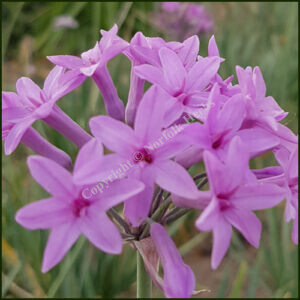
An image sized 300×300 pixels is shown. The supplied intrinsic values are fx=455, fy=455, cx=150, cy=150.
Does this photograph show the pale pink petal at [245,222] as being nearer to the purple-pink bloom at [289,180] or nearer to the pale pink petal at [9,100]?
the purple-pink bloom at [289,180]

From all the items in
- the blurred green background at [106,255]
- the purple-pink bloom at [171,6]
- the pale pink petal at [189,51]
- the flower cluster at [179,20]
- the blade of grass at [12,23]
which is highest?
the purple-pink bloom at [171,6]

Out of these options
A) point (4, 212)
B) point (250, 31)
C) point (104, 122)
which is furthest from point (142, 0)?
point (250, 31)

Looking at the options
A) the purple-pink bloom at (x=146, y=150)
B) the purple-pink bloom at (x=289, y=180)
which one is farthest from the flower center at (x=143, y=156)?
the purple-pink bloom at (x=289, y=180)

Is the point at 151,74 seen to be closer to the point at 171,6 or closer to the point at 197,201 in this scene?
the point at 197,201

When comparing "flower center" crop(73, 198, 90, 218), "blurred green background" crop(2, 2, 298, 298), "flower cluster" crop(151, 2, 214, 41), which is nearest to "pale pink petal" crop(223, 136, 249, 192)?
"flower center" crop(73, 198, 90, 218)

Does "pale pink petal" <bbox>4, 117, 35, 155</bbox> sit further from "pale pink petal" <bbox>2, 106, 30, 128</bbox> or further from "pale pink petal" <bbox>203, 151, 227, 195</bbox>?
"pale pink petal" <bbox>203, 151, 227, 195</bbox>

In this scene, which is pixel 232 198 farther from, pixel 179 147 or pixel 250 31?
pixel 250 31

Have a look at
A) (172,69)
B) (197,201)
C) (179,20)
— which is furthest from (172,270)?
(179,20)
